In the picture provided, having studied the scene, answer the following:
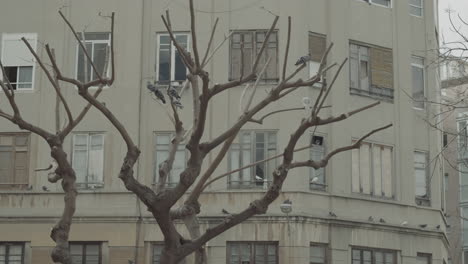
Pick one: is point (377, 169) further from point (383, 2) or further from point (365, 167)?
point (383, 2)

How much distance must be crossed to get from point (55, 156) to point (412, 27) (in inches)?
865

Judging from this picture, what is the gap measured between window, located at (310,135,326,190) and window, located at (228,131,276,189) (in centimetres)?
134

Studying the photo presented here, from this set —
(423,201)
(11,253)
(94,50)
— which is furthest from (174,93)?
(423,201)

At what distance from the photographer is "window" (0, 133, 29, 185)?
31.4m

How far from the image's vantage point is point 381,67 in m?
33.1

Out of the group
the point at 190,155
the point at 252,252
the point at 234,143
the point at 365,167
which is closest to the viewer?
the point at 190,155

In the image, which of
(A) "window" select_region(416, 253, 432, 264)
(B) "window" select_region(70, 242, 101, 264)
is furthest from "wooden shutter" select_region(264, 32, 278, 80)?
(A) "window" select_region(416, 253, 432, 264)

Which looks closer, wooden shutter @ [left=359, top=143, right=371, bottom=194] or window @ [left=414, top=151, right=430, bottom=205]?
wooden shutter @ [left=359, top=143, right=371, bottom=194]

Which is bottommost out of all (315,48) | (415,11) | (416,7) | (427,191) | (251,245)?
(251,245)

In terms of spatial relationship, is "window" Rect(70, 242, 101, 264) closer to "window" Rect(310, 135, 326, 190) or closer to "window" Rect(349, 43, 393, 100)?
"window" Rect(310, 135, 326, 190)

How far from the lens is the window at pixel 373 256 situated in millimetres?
31266

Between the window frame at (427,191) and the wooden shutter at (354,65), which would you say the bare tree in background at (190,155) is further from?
the window frame at (427,191)

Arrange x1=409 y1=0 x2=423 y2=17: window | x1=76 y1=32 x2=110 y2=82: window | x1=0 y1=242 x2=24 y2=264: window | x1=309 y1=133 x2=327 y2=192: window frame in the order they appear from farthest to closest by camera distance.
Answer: x1=409 y1=0 x2=423 y2=17: window, x1=76 y1=32 x2=110 y2=82: window, x1=0 y1=242 x2=24 y2=264: window, x1=309 y1=133 x2=327 y2=192: window frame

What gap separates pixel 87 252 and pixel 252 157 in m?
6.08
